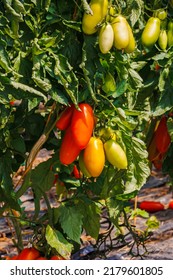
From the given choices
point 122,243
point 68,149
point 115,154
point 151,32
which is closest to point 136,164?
point 115,154

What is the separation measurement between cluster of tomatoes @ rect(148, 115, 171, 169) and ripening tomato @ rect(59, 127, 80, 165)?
0.73 meters

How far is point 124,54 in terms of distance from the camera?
2439mm

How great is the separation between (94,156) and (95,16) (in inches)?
18.4

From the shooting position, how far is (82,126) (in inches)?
93.3

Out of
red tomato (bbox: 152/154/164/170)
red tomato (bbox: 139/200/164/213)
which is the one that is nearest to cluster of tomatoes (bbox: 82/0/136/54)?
red tomato (bbox: 152/154/164/170)

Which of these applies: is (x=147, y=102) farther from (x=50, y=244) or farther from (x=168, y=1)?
(x=50, y=244)

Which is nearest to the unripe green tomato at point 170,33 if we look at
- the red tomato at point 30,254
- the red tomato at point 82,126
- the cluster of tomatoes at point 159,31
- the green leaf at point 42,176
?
the cluster of tomatoes at point 159,31

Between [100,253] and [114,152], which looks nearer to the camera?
[114,152]

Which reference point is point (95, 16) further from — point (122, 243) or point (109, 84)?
point (122, 243)

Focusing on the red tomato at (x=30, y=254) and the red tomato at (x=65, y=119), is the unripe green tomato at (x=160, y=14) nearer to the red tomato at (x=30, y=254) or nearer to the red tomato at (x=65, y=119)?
the red tomato at (x=65, y=119)

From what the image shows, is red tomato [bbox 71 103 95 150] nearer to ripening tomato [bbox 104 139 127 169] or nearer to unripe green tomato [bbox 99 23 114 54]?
ripening tomato [bbox 104 139 127 169]

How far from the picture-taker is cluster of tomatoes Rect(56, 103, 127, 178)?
93.4 inches
